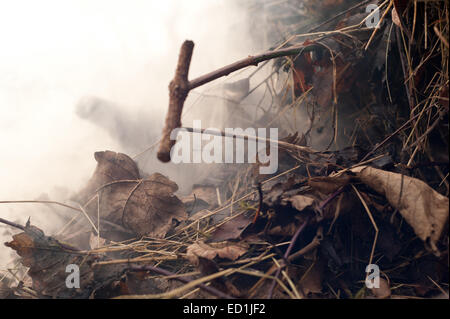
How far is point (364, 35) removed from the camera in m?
1.50

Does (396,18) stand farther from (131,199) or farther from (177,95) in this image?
(131,199)

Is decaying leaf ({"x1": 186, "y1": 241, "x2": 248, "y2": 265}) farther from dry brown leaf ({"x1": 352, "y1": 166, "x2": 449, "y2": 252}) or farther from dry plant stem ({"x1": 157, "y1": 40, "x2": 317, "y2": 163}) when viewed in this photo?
dry brown leaf ({"x1": 352, "y1": 166, "x2": 449, "y2": 252})

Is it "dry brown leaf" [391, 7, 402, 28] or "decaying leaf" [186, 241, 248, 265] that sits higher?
"dry brown leaf" [391, 7, 402, 28]

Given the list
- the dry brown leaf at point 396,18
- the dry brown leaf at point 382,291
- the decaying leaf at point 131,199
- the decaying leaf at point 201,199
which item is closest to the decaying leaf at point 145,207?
the decaying leaf at point 131,199

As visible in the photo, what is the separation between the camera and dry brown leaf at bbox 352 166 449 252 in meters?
0.89

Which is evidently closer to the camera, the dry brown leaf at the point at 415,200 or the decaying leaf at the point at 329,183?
the dry brown leaf at the point at 415,200

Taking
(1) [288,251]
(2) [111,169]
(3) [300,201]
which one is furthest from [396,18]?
(2) [111,169]

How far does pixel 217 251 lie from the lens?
1.08 m

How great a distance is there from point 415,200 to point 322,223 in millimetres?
301

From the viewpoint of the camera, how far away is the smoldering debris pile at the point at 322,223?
0.99 metres

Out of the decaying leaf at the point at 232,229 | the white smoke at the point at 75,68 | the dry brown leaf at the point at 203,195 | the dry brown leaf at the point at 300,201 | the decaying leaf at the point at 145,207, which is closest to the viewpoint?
the dry brown leaf at the point at 300,201

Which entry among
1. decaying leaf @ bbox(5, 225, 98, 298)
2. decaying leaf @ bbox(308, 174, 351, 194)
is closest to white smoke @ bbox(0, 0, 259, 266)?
decaying leaf @ bbox(5, 225, 98, 298)

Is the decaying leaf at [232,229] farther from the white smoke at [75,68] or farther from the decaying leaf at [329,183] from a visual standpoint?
the white smoke at [75,68]
